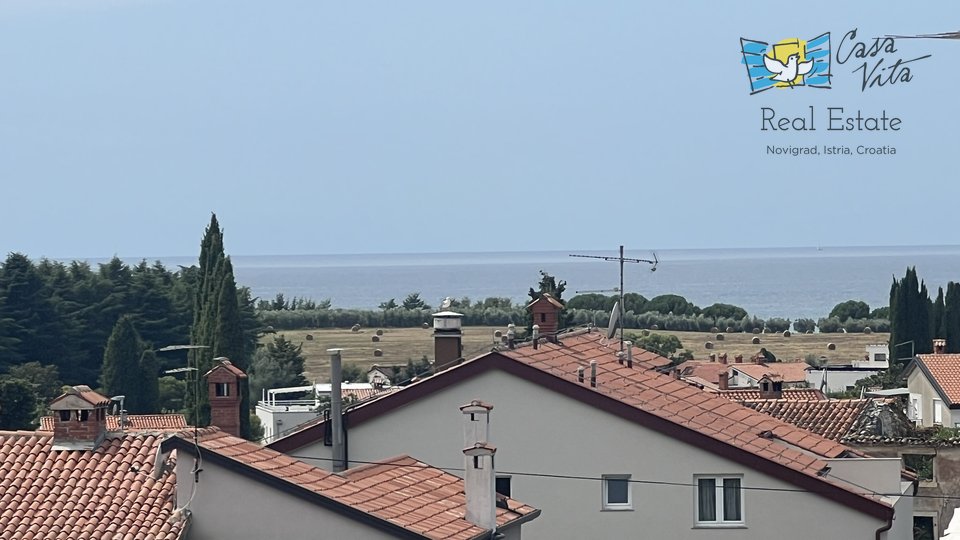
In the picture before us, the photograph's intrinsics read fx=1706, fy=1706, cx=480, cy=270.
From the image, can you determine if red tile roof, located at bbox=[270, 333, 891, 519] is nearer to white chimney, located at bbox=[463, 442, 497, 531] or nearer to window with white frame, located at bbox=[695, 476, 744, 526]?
window with white frame, located at bbox=[695, 476, 744, 526]

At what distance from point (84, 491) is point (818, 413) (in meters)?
19.8

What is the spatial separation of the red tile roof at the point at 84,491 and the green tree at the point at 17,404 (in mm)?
Result: 37894

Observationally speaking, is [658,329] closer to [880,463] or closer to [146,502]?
[880,463]

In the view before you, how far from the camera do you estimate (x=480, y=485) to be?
17.7 meters

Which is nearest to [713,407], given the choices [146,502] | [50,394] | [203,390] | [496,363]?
[496,363]

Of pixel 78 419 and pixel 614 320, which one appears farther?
pixel 614 320

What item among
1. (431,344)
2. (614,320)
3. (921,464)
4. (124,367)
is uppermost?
(614,320)

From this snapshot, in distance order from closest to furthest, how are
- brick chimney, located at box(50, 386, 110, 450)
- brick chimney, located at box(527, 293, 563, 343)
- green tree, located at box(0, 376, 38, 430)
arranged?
brick chimney, located at box(50, 386, 110, 450) < brick chimney, located at box(527, 293, 563, 343) < green tree, located at box(0, 376, 38, 430)

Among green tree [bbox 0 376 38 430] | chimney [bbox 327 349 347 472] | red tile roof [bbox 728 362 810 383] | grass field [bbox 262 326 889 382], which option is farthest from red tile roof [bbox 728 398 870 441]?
grass field [bbox 262 326 889 382]

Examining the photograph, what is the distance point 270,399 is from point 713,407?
4634 cm

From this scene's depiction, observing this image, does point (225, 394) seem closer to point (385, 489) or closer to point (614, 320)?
point (385, 489)

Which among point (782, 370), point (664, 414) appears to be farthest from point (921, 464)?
point (782, 370)

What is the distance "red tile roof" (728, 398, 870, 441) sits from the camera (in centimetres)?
3359

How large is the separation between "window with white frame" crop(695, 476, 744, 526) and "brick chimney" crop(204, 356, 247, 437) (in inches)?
261
